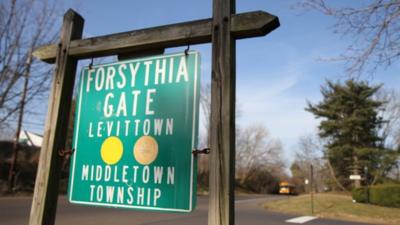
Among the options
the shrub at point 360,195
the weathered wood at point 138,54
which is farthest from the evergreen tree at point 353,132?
the weathered wood at point 138,54

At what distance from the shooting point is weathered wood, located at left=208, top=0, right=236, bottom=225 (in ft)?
6.88

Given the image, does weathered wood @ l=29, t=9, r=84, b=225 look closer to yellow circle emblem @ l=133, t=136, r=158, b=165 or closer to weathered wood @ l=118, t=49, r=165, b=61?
weathered wood @ l=118, t=49, r=165, b=61

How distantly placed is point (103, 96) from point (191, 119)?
80 centimetres

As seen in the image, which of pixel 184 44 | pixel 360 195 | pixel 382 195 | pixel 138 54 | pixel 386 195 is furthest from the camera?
pixel 360 195

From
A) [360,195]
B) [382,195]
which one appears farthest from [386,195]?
[360,195]

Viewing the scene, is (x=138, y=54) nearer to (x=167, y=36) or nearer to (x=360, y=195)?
(x=167, y=36)

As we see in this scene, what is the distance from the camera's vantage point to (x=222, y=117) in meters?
2.20

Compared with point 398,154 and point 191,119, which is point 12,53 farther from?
point 398,154

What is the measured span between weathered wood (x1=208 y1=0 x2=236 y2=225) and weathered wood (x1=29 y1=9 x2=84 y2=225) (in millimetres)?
1317

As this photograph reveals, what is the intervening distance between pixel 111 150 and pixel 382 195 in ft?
86.7

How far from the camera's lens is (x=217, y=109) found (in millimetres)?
2230

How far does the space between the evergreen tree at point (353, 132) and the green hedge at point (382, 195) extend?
11095 mm

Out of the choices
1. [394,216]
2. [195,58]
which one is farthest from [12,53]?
[394,216]

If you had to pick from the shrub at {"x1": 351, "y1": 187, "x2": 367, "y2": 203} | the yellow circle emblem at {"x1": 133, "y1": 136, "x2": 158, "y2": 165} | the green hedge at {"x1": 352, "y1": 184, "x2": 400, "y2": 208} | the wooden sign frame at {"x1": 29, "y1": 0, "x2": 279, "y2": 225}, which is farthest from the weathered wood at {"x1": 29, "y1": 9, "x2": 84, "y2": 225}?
the shrub at {"x1": 351, "y1": 187, "x2": 367, "y2": 203}
